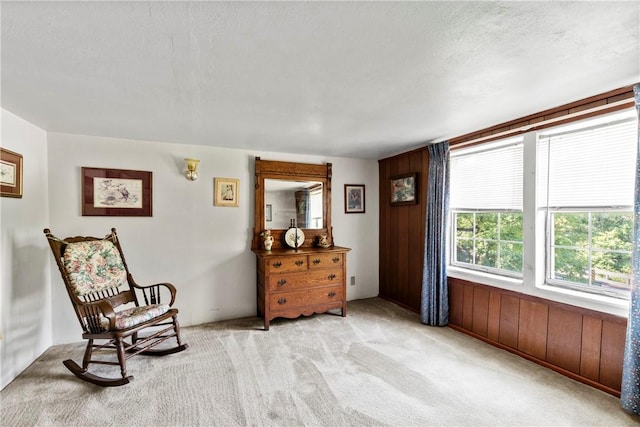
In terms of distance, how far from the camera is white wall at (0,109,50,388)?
2.23 meters

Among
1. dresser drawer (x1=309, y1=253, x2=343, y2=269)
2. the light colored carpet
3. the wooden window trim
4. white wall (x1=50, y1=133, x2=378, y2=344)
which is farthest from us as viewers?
dresser drawer (x1=309, y1=253, x2=343, y2=269)

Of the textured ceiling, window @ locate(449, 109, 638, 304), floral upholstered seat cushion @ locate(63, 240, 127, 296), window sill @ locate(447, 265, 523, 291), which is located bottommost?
window sill @ locate(447, 265, 523, 291)

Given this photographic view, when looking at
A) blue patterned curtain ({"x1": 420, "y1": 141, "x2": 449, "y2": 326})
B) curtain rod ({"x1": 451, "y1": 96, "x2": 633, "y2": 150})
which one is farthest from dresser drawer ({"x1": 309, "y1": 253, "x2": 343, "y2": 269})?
curtain rod ({"x1": 451, "y1": 96, "x2": 633, "y2": 150})

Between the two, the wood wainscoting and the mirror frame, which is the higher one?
the mirror frame

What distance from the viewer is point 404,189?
3.92m

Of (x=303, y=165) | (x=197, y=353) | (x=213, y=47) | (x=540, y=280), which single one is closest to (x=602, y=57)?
(x=540, y=280)

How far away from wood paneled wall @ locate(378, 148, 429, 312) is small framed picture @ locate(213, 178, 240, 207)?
2.16m

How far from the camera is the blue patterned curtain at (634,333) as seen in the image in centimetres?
183

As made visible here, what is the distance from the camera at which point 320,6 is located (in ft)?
3.65

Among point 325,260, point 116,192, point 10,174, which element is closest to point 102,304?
point 10,174

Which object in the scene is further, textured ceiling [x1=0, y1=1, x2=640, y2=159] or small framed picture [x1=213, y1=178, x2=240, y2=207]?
small framed picture [x1=213, y1=178, x2=240, y2=207]

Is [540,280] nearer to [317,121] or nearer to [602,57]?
[602,57]

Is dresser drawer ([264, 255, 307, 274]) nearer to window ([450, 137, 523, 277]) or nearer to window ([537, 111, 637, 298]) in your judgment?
window ([450, 137, 523, 277])

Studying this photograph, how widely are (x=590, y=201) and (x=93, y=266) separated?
4146 millimetres
